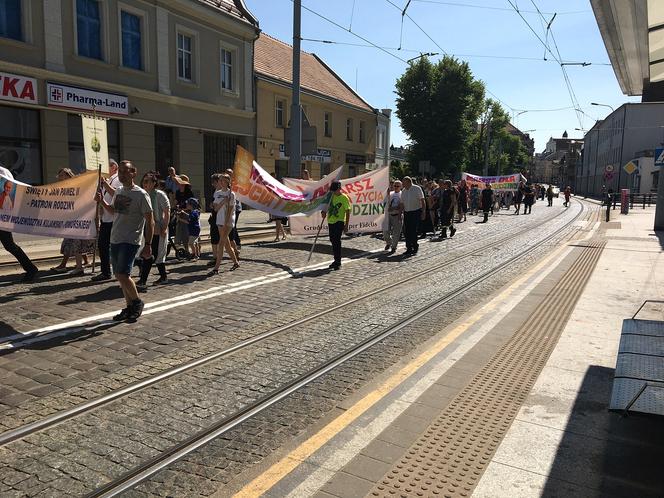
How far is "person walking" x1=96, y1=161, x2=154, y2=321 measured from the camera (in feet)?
20.8

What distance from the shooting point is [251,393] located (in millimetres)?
4469

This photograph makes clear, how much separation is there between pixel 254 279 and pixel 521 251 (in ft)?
25.7

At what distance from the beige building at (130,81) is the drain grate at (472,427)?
15.1 metres

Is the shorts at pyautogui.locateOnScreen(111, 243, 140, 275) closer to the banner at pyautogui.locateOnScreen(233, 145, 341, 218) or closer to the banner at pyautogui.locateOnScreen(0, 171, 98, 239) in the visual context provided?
the banner at pyautogui.locateOnScreen(0, 171, 98, 239)

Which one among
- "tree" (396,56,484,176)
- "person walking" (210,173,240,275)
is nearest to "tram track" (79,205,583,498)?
"person walking" (210,173,240,275)

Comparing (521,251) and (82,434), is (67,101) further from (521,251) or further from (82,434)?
(82,434)

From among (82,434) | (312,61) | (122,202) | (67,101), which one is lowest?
(82,434)

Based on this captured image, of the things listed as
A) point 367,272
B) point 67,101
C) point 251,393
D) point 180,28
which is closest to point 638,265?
point 367,272

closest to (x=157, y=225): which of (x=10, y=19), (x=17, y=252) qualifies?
(x=17, y=252)

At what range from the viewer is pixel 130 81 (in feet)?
61.7

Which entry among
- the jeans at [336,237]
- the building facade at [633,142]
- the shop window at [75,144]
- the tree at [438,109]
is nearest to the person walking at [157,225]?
the jeans at [336,237]

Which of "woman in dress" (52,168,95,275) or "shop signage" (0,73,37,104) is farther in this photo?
"shop signage" (0,73,37,104)

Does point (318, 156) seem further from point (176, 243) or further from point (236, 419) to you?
point (236, 419)

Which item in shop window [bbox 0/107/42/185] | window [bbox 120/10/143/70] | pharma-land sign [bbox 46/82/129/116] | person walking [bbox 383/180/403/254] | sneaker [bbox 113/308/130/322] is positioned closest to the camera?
sneaker [bbox 113/308/130/322]
